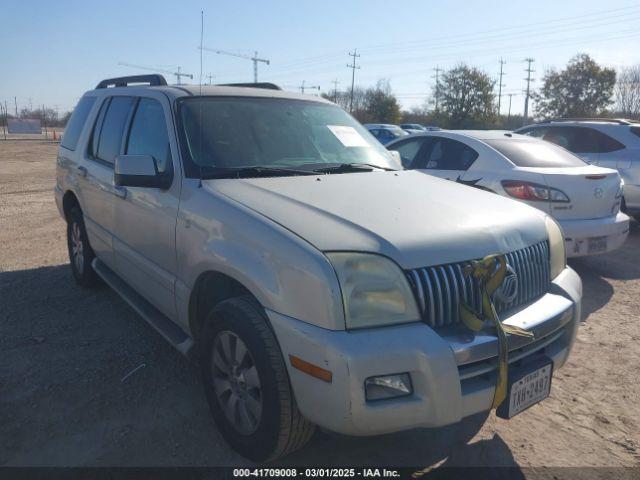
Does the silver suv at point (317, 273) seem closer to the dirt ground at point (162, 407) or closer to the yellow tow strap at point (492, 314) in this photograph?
the yellow tow strap at point (492, 314)

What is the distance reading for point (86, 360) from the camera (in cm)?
388

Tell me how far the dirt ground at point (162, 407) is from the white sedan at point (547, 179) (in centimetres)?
79

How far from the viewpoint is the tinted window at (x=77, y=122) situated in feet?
17.3

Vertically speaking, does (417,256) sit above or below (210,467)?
above

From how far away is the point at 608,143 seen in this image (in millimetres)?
8266

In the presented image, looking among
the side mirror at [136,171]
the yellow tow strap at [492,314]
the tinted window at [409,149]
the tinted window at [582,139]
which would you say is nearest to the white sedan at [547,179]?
the tinted window at [409,149]

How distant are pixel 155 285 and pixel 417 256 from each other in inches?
75.7

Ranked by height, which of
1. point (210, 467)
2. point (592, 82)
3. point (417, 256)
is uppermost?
point (592, 82)

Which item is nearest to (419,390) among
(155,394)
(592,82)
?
(155,394)

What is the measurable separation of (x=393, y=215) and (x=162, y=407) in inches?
71.6

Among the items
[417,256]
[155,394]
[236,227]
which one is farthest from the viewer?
[155,394]

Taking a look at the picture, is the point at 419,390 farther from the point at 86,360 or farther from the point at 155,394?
the point at 86,360

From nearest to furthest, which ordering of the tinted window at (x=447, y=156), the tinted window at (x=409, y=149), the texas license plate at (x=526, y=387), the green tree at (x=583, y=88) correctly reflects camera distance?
1. the texas license plate at (x=526, y=387)
2. the tinted window at (x=447, y=156)
3. the tinted window at (x=409, y=149)
4. the green tree at (x=583, y=88)

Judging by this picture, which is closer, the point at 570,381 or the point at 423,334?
the point at 423,334
